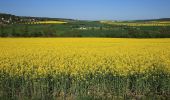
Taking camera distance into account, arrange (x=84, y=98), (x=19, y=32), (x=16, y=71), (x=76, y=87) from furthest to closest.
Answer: (x=19, y=32) < (x=16, y=71) < (x=76, y=87) < (x=84, y=98)

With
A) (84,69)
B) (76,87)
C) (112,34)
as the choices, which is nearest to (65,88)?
(76,87)

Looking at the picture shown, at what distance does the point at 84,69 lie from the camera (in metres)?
15.3

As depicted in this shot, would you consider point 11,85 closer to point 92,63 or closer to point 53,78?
point 53,78

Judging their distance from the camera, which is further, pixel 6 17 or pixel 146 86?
pixel 6 17

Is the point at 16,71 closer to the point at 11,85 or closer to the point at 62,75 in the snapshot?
the point at 11,85

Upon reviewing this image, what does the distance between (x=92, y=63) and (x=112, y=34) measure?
37.9 m

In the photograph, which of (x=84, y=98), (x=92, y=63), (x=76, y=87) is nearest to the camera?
(x=84, y=98)

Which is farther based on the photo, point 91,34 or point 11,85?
point 91,34

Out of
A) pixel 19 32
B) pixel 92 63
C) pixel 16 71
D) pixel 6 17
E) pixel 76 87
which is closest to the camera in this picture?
pixel 76 87

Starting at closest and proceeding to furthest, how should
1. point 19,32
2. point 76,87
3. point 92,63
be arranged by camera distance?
1. point 76,87
2. point 92,63
3. point 19,32

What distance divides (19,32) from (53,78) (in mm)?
40560

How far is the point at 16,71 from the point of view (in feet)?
49.5

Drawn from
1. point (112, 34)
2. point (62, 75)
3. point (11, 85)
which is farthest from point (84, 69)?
point (112, 34)

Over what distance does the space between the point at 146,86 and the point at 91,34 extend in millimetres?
41303
